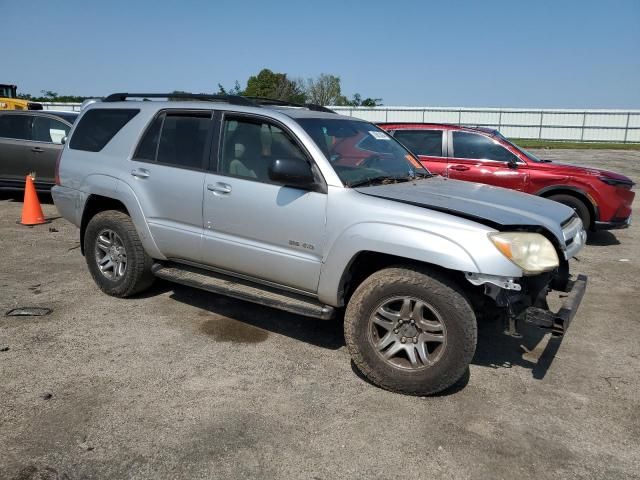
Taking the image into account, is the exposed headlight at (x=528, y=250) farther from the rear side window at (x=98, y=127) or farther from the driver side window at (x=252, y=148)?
the rear side window at (x=98, y=127)

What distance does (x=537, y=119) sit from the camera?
4262 cm

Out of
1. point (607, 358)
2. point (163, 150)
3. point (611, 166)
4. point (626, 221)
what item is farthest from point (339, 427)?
point (611, 166)

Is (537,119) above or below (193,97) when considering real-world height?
above

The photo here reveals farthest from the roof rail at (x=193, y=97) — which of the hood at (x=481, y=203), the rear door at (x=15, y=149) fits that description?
the rear door at (x=15, y=149)

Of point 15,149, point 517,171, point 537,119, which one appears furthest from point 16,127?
point 537,119

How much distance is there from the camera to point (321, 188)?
377cm

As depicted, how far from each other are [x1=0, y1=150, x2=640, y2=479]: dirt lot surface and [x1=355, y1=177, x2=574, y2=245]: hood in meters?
1.13

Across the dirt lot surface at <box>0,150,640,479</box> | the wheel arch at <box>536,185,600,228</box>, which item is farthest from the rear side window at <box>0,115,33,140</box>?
the wheel arch at <box>536,185,600,228</box>

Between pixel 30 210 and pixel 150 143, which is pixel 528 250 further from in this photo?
pixel 30 210

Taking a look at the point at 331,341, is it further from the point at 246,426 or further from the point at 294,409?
the point at 246,426

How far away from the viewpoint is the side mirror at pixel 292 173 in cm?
370

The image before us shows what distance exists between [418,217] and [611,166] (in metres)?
21.6

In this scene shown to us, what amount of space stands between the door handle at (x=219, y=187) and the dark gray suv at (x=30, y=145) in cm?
655

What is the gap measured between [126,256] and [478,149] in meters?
5.78
